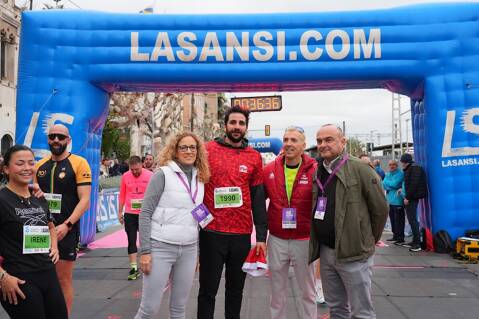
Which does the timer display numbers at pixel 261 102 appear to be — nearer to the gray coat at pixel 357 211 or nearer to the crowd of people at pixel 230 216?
the crowd of people at pixel 230 216

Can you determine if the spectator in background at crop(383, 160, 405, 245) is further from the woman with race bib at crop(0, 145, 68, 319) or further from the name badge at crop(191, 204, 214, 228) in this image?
the woman with race bib at crop(0, 145, 68, 319)

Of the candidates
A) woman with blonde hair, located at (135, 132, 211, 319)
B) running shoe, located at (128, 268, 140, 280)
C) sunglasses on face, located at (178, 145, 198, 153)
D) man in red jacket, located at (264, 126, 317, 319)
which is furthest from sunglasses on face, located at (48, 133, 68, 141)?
running shoe, located at (128, 268, 140, 280)

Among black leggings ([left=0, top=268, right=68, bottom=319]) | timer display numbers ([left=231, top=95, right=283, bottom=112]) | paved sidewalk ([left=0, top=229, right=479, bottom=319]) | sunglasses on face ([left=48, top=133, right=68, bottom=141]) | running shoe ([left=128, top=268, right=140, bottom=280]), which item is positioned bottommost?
paved sidewalk ([left=0, top=229, right=479, bottom=319])

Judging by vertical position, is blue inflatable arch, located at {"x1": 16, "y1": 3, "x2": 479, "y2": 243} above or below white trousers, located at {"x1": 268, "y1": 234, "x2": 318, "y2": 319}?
above

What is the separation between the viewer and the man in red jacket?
3.49 metres

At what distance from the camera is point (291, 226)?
347 cm

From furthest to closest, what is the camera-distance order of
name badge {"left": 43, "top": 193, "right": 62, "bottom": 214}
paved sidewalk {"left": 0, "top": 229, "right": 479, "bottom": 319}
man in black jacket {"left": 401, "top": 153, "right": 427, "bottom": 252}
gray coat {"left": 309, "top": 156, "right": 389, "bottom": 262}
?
man in black jacket {"left": 401, "top": 153, "right": 427, "bottom": 252} < paved sidewalk {"left": 0, "top": 229, "right": 479, "bottom": 319} < name badge {"left": 43, "top": 193, "right": 62, "bottom": 214} < gray coat {"left": 309, "top": 156, "right": 389, "bottom": 262}

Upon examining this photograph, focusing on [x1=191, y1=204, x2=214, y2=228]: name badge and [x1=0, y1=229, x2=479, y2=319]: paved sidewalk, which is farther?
[x1=0, y1=229, x2=479, y2=319]: paved sidewalk

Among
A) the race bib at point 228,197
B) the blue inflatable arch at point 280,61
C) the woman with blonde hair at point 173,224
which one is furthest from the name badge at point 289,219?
the blue inflatable arch at point 280,61

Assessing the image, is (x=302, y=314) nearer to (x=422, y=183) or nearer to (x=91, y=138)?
(x=422, y=183)

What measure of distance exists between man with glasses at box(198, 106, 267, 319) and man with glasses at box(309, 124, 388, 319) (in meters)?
0.47

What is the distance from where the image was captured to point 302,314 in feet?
11.6

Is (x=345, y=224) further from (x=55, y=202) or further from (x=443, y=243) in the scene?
(x=443, y=243)

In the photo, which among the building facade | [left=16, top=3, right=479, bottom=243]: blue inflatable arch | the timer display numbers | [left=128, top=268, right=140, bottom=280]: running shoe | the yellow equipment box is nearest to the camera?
[left=128, top=268, right=140, bottom=280]: running shoe
